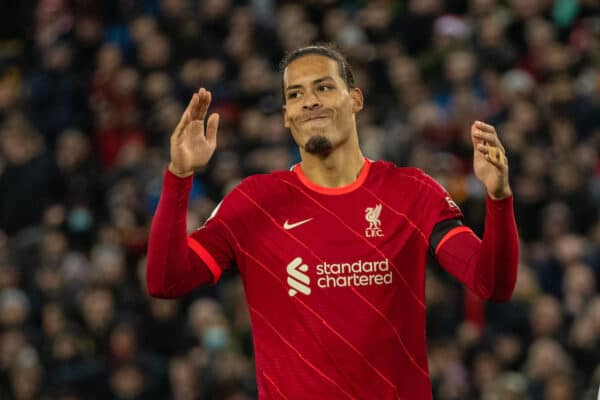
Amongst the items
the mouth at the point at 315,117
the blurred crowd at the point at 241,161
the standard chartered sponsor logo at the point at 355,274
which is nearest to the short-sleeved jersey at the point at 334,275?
the standard chartered sponsor logo at the point at 355,274

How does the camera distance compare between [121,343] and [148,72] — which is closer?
[121,343]

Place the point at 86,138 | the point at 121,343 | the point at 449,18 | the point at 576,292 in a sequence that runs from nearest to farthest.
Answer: the point at 576,292 < the point at 121,343 < the point at 449,18 < the point at 86,138

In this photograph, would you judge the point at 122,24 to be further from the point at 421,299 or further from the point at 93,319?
the point at 421,299

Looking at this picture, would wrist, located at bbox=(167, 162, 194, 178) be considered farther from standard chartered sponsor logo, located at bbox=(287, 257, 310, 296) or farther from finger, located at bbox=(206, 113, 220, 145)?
standard chartered sponsor logo, located at bbox=(287, 257, 310, 296)

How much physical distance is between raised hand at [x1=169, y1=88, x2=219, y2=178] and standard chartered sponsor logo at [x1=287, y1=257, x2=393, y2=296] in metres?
0.57

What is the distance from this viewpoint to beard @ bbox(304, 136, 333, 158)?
5133 millimetres

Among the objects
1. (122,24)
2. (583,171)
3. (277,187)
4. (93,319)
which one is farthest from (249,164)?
(277,187)

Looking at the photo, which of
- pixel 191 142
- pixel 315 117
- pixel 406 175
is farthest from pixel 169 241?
pixel 406 175

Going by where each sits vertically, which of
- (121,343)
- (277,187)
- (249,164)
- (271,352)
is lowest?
(121,343)

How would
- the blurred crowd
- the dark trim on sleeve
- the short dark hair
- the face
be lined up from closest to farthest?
the dark trim on sleeve → the face → the short dark hair → the blurred crowd

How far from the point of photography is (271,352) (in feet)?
16.4

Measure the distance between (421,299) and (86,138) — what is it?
882 cm

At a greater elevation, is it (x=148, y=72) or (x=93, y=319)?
(x=148, y=72)

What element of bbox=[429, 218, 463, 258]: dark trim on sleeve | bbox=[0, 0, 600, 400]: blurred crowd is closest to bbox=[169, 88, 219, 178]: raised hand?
bbox=[429, 218, 463, 258]: dark trim on sleeve
